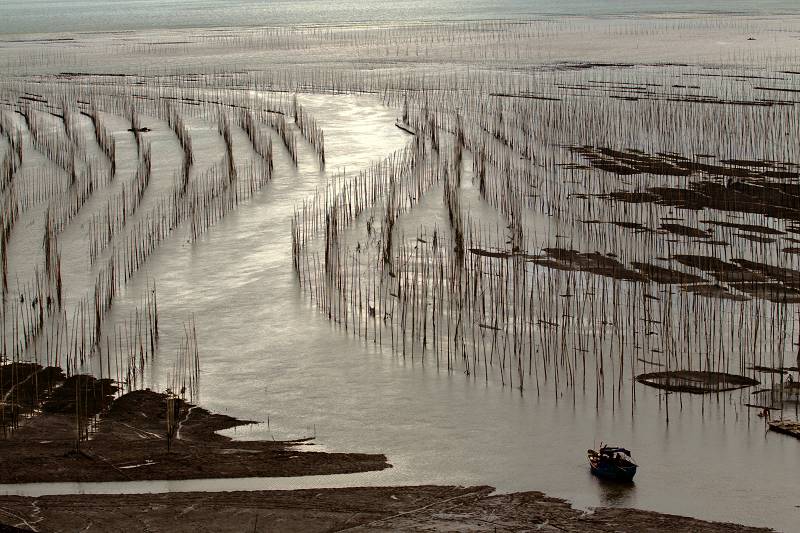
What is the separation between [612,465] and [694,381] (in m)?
1.58

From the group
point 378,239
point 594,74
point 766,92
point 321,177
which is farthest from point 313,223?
point 594,74

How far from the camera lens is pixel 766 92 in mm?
19531

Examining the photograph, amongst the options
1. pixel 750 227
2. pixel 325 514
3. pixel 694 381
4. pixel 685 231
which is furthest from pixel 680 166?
pixel 325 514

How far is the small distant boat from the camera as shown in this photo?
5.09 meters

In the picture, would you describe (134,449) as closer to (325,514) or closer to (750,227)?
(325,514)

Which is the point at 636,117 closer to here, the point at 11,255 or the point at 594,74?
the point at 594,74

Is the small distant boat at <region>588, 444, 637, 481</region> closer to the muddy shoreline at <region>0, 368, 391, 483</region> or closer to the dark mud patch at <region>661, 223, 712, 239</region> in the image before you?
the muddy shoreline at <region>0, 368, 391, 483</region>

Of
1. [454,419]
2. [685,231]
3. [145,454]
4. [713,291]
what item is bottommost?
[454,419]

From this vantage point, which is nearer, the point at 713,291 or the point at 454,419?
the point at 454,419

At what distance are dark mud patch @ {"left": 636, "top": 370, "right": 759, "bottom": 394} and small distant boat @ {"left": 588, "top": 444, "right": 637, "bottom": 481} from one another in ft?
4.19

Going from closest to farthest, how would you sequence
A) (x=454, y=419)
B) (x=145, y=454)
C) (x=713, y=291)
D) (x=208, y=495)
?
1. (x=208, y=495)
2. (x=145, y=454)
3. (x=454, y=419)
4. (x=713, y=291)

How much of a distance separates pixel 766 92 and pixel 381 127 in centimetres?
827

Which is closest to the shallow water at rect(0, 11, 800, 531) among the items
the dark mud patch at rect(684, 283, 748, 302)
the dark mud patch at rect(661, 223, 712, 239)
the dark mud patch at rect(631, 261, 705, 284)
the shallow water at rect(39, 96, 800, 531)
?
the shallow water at rect(39, 96, 800, 531)

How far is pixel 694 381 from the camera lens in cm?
643
